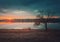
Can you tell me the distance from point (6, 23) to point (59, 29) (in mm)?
1157

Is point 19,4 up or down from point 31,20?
up

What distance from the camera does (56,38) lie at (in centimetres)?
275

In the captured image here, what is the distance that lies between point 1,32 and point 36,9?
961 mm

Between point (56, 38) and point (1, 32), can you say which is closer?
point (56, 38)

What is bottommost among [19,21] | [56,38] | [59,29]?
[56,38]

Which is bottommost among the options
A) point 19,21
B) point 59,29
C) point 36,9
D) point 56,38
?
point 56,38

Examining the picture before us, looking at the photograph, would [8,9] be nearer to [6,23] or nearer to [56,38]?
[6,23]

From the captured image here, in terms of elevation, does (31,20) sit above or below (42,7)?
below

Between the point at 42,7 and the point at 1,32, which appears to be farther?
the point at 1,32

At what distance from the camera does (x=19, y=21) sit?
2.87m

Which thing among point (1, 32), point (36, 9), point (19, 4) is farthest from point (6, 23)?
point (36, 9)

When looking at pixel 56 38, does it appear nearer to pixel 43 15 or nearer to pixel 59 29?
pixel 59 29

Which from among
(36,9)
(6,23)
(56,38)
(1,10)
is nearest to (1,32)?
(6,23)

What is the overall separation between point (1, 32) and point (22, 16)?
624 millimetres
